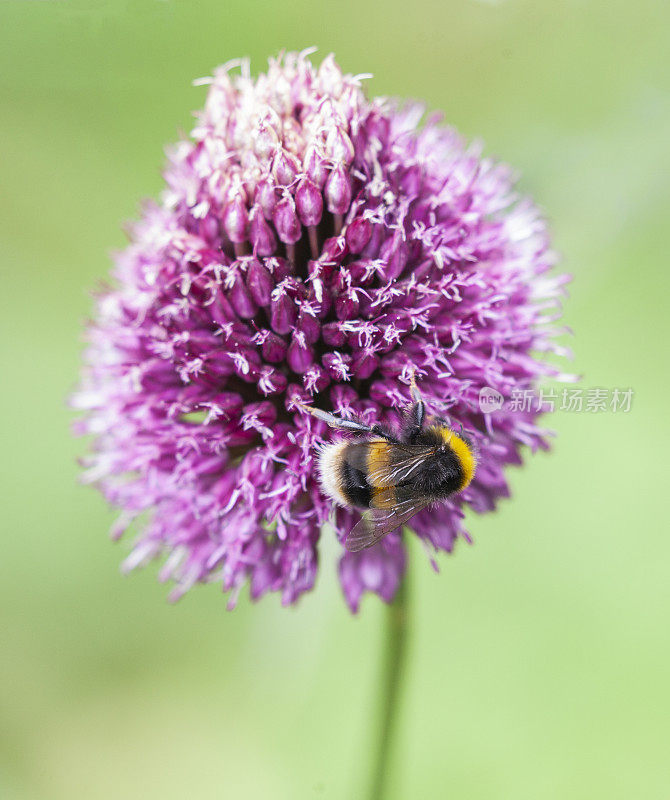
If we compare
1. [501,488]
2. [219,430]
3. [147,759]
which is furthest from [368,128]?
[147,759]

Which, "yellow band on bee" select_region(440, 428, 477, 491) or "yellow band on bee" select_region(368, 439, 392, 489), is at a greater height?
"yellow band on bee" select_region(440, 428, 477, 491)

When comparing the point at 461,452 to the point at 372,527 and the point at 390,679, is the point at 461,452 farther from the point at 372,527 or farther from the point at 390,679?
the point at 390,679

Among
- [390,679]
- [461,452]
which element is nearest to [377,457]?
[461,452]

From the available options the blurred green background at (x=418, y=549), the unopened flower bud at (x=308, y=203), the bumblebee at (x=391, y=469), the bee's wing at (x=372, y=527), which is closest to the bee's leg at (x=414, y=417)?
the bumblebee at (x=391, y=469)

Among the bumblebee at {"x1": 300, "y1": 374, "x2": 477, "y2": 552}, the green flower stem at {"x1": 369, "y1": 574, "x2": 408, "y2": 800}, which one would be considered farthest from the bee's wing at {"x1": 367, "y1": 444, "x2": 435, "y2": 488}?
the green flower stem at {"x1": 369, "y1": 574, "x2": 408, "y2": 800}

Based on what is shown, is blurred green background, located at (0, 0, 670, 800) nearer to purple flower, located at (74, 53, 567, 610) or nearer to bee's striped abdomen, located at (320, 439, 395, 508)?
purple flower, located at (74, 53, 567, 610)

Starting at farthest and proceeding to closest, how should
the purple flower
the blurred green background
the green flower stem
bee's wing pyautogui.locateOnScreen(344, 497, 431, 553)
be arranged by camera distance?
the blurred green background → the green flower stem → the purple flower → bee's wing pyautogui.locateOnScreen(344, 497, 431, 553)
